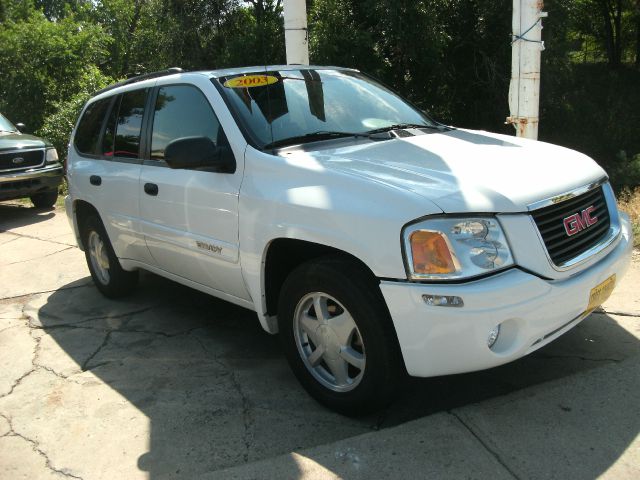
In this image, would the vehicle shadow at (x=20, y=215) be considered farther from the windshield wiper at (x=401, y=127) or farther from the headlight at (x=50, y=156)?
the windshield wiper at (x=401, y=127)

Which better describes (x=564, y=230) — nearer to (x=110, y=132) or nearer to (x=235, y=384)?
(x=235, y=384)

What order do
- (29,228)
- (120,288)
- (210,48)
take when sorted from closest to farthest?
1. (120,288)
2. (29,228)
3. (210,48)

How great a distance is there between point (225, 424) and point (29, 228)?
702 cm

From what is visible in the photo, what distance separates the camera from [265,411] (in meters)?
3.45

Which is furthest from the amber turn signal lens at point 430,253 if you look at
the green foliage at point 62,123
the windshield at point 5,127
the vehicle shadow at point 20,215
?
the green foliage at point 62,123

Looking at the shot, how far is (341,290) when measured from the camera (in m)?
2.99

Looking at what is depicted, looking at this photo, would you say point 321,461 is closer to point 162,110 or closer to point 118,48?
point 162,110

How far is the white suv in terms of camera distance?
9.01 feet

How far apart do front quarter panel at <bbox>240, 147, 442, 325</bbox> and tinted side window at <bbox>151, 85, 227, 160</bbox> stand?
0.50 m

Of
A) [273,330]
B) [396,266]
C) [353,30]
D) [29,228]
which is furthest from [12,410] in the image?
[353,30]

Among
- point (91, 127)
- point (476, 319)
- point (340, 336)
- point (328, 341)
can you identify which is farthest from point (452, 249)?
point (91, 127)

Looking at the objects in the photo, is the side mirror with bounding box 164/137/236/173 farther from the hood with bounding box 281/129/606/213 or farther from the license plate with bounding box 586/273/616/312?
the license plate with bounding box 586/273/616/312

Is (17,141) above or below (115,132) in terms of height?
below

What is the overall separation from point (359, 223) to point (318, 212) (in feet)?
0.86
